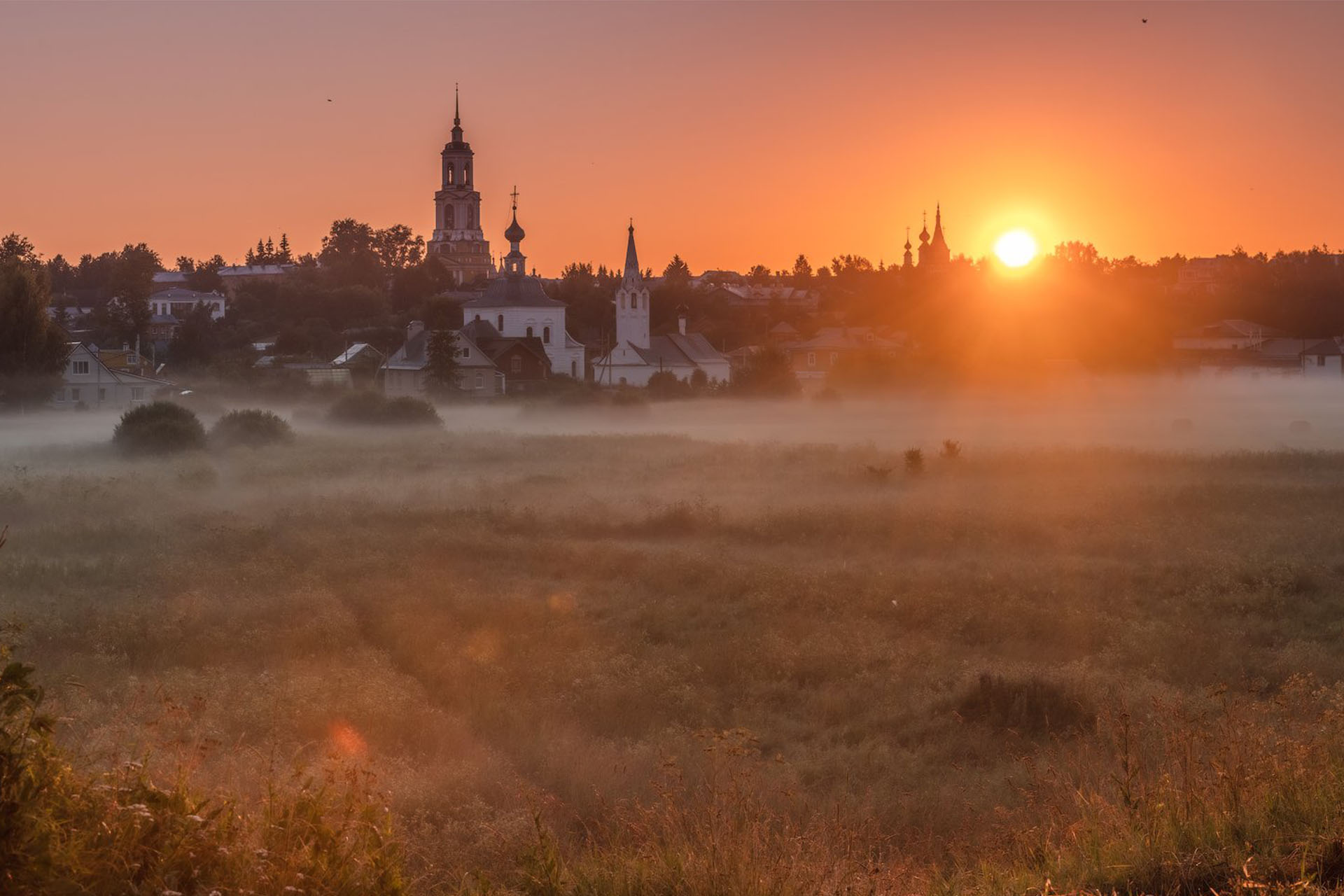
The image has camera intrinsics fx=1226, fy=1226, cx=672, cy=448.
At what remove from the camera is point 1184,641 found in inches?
601

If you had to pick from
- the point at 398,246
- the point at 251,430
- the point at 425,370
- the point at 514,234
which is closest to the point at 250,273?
the point at 398,246

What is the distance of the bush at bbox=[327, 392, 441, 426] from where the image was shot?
5366 cm

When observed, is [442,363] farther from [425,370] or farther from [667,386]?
[667,386]

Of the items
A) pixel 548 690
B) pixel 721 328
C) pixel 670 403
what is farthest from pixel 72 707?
pixel 721 328

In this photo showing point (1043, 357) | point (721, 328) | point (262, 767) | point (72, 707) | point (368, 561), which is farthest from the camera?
point (721, 328)

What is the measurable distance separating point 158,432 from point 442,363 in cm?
3458

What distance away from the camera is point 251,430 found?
4266 centimetres

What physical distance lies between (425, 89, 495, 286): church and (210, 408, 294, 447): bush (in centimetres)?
9098

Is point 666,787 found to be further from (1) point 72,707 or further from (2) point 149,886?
(1) point 72,707

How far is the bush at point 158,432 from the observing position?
38188 mm

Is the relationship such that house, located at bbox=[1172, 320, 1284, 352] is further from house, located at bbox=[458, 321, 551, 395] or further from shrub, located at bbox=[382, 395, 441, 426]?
shrub, located at bbox=[382, 395, 441, 426]

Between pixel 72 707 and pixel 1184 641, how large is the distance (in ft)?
41.4

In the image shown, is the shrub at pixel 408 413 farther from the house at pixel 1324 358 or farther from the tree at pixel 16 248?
the house at pixel 1324 358

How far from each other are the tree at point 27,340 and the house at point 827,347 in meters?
59.1
